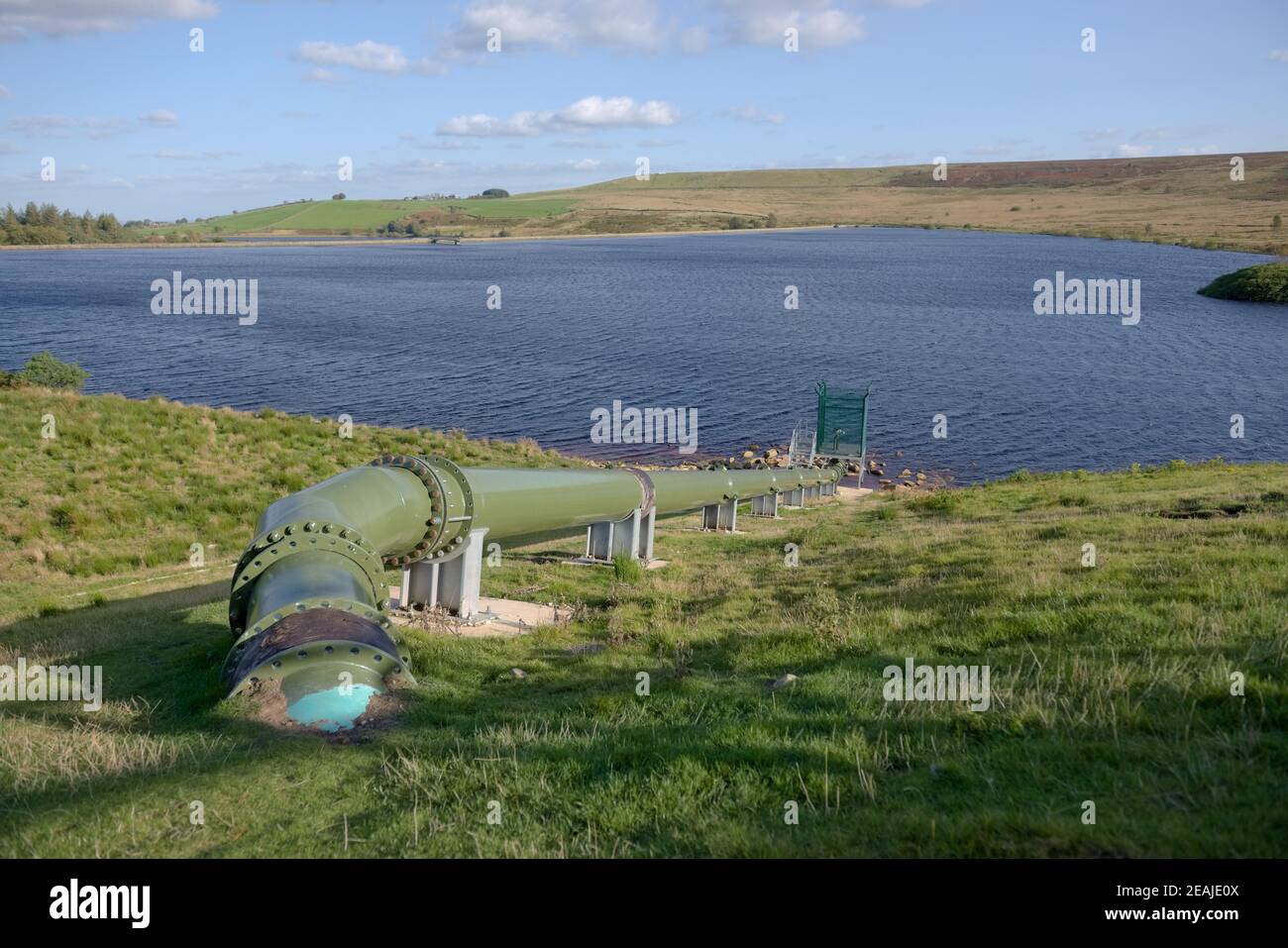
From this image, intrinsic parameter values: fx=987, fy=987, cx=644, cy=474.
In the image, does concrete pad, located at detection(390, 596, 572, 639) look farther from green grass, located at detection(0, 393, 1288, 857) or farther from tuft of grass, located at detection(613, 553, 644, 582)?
tuft of grass, located at detection(613, 553, 644, 582)

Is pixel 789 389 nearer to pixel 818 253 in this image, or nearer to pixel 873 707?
pixel 873 707

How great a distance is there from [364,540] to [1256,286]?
9954 centimetres

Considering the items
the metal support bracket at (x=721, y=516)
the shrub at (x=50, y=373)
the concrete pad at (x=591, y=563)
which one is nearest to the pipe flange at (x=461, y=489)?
the concrete pad at (x=591, y=563)

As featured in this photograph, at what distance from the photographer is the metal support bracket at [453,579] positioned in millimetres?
12023

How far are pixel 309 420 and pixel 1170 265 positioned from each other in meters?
115

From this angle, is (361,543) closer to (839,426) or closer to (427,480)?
(427,480)

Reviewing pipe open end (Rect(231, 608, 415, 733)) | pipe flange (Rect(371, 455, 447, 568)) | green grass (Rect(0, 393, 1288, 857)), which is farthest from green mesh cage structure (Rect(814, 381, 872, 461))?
pipe open end (Rect(231, 608, 415, 733))

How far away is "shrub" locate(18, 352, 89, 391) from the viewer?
44.9 metres

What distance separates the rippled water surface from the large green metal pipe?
30027 millimetres

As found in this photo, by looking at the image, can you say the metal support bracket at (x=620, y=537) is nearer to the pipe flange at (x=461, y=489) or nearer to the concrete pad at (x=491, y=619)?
the concrete pad at (x=491, y=619)

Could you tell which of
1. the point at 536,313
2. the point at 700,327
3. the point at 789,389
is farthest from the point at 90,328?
the point at 789,389

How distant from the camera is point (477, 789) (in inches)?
227

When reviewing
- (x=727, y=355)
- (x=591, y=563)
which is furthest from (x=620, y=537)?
(x=727, y=355)

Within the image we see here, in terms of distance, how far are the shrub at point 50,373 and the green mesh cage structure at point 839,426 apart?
33.2 metres
